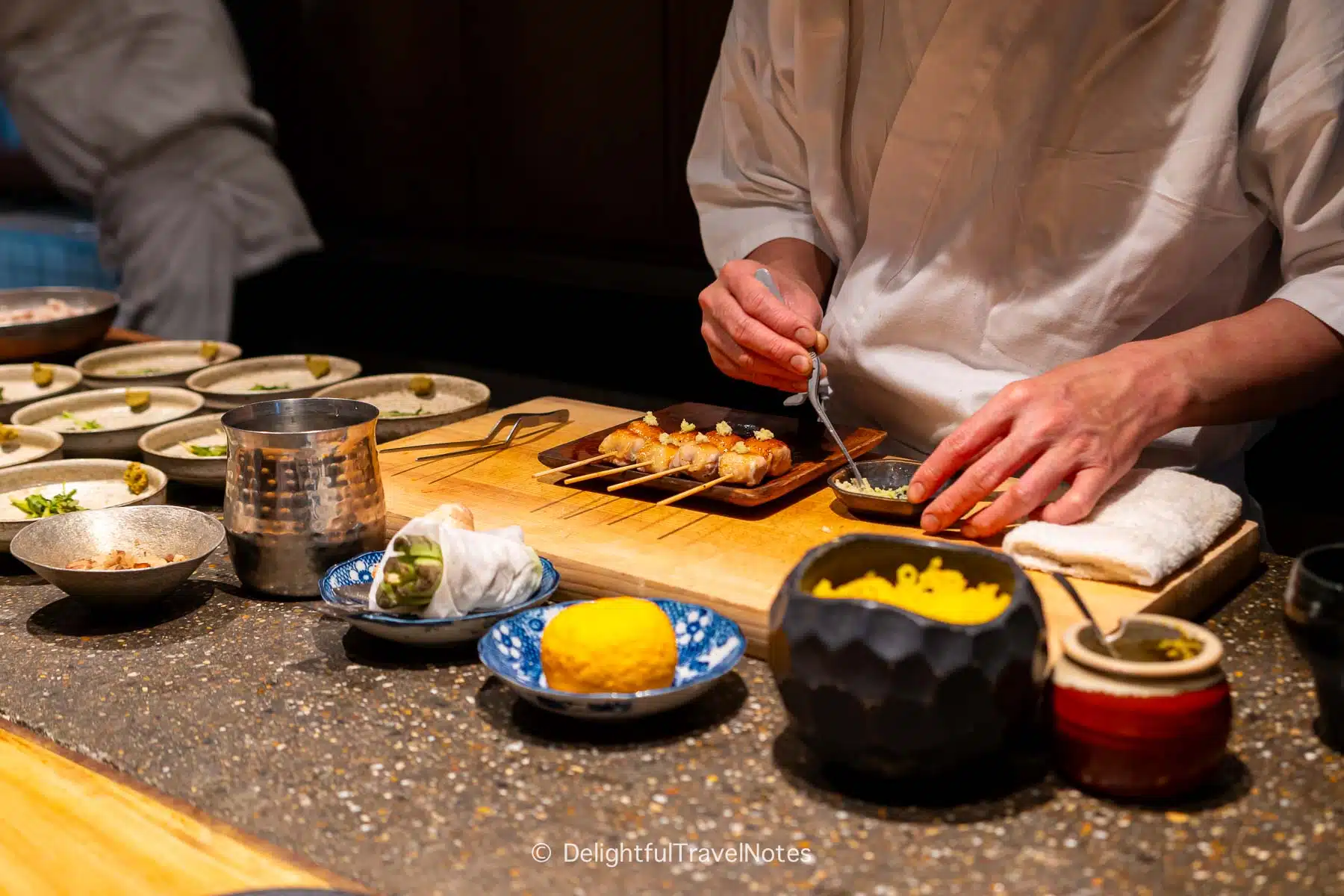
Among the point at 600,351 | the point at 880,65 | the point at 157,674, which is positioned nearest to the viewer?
the point at 157,674

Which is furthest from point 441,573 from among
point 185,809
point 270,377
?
point 270,377

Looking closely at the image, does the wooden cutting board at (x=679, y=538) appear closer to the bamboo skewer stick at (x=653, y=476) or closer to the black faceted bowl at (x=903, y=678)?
the bamboo skewer stick at (x=653, y=476)

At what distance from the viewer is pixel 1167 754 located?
49.9 inches

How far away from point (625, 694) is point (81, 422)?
6.37ft

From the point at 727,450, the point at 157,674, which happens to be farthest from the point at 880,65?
the point at 157,674

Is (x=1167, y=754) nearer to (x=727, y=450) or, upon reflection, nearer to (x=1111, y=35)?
(x=727, y=450)

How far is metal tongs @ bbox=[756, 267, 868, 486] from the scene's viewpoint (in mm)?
2121

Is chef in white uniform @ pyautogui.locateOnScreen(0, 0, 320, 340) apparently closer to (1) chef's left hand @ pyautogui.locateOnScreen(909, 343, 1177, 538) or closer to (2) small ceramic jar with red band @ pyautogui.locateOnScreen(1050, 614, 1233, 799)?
(1) chef's left hand @ pyautogui.locateOnScreen(909, 343, 1177, 538)

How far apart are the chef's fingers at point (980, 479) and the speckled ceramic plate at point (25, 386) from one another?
6.92ft

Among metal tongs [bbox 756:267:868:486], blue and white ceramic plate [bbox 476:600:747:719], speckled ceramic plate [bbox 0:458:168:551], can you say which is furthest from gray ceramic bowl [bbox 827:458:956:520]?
speckled ceramic plate [bbox 0:458:168:551]

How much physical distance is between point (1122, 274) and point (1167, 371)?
0.93ft

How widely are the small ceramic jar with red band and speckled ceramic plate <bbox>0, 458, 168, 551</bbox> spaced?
5.17 ft

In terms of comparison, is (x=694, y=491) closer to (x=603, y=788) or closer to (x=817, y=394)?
(x=817, y=394)

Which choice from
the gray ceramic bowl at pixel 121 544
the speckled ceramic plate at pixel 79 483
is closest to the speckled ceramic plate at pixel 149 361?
the speckled ceramic plate at pixel 79 483
